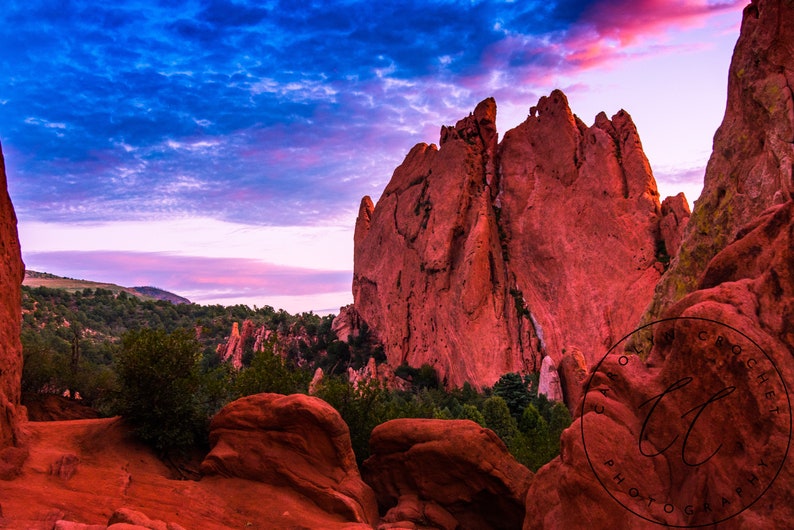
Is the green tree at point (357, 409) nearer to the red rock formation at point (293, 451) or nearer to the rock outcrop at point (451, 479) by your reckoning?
the rock outcrop at point (451, 479)

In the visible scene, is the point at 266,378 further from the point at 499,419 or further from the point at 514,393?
the point at 514,393

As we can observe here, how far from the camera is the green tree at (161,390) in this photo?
23.3m

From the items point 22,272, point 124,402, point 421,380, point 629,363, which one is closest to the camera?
point 629,363

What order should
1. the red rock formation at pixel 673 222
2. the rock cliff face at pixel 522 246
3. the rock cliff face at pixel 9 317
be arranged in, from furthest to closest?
the rock cliff face at pixel 522 246 → the red rock formation at pixel 673 222 → the rock cliff face at pixel 9 317

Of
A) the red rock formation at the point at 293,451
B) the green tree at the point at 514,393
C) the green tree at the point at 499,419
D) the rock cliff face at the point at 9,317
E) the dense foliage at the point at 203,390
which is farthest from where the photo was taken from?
the green tree at the point at 514,393

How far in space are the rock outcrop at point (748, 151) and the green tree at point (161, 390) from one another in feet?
76.2

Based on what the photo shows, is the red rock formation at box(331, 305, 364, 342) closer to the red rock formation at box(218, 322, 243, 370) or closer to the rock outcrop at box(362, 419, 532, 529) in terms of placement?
the red rock formation at box(218, 322, 243, 370)

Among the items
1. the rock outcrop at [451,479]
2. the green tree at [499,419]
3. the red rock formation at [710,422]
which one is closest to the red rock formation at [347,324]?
the green tree at [499,419]

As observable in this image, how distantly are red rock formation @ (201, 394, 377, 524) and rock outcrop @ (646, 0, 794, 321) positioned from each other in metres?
18.8

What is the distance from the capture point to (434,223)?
3000 inches

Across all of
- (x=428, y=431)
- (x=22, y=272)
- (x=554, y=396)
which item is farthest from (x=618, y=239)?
(x=22, y=272)

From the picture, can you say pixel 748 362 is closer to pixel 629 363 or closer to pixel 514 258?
pixel 629 363

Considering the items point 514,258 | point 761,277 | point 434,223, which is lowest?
point 761,277

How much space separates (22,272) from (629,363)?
757 inches
